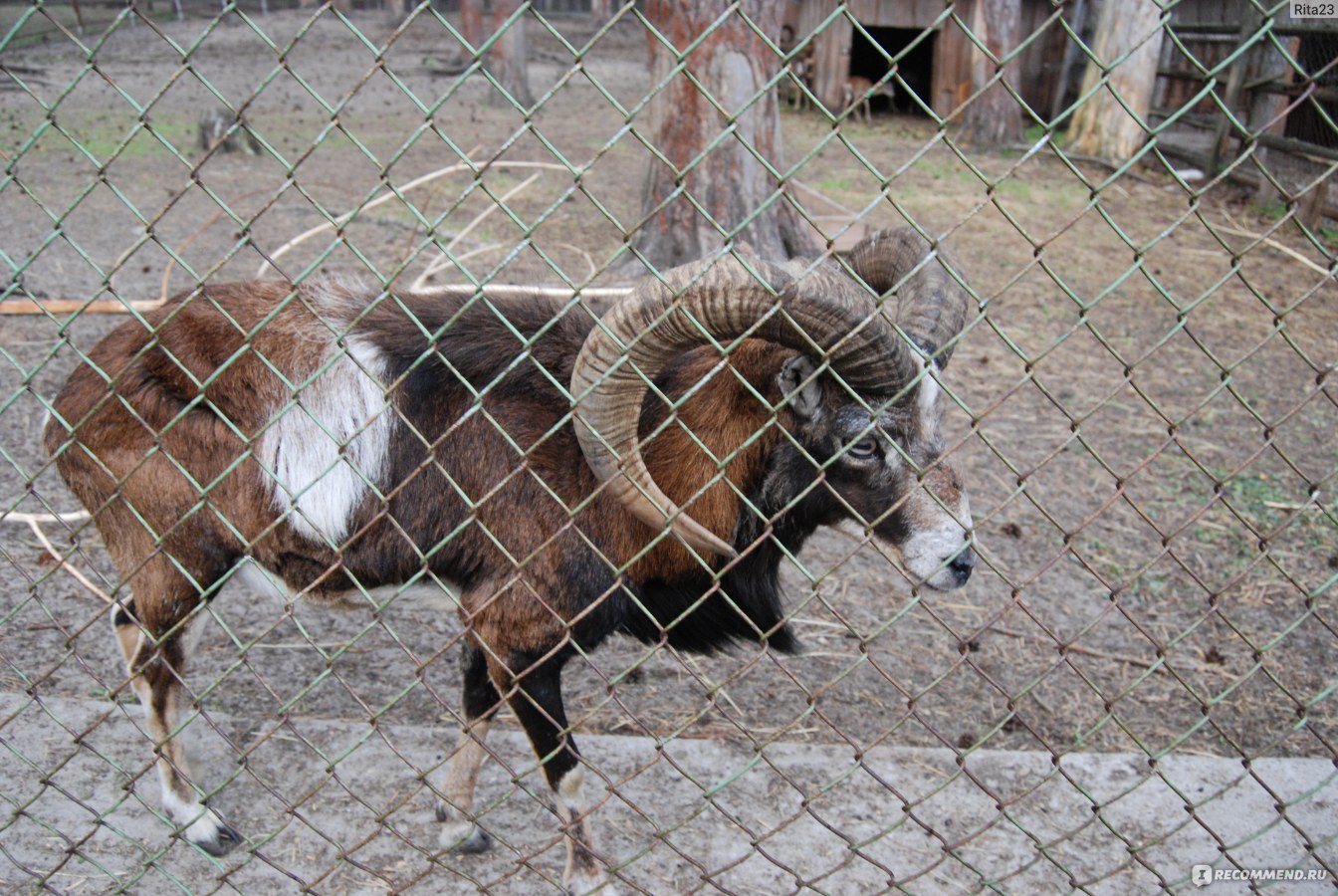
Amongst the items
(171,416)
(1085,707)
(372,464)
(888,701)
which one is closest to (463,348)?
(372,464)

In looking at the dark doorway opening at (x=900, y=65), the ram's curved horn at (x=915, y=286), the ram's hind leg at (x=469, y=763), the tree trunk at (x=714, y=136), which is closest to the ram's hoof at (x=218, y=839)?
the ram's hind leg at (x=469, y=763)

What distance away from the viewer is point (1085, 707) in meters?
4.63

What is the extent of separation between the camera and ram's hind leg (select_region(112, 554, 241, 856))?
356 cm

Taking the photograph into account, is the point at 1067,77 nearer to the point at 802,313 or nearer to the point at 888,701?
the point at 888,701

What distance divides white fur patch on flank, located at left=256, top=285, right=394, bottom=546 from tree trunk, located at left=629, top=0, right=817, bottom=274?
3.78m

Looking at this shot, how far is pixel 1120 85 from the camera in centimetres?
1334

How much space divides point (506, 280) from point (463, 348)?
16.7ft

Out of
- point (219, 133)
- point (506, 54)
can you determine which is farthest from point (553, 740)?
point (506, 54)

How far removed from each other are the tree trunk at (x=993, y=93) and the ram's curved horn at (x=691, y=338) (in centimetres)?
1170

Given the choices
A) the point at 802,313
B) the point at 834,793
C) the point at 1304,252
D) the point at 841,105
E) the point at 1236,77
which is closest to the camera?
the point at 802,313

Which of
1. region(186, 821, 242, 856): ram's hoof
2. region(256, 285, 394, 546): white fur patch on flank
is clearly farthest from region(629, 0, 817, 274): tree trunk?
region(186, 821, 242, 856): ram's hoof

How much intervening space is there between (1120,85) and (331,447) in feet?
41.4

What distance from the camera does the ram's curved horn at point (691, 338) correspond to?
2896 mm

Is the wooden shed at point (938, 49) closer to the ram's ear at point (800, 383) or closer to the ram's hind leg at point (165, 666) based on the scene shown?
the ram's ear at point (800, 383)
